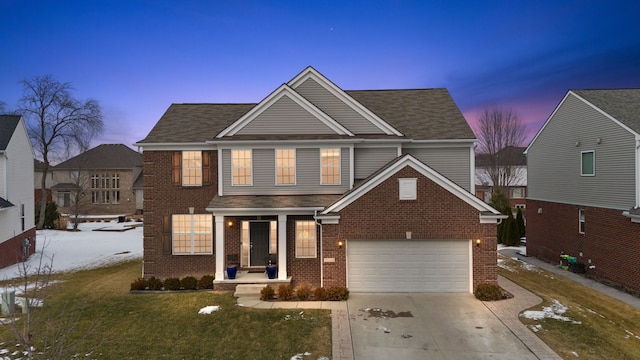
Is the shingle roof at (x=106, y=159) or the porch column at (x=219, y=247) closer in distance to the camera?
the porch column at (x=219, y=247)

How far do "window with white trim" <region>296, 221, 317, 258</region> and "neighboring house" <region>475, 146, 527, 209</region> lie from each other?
32.2 metres

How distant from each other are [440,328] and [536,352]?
8.19 ft

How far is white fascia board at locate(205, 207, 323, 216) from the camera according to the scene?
14.2 meters

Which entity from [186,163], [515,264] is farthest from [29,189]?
[515,264]

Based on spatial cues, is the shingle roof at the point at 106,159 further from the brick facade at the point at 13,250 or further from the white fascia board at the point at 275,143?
the white fascia board at the point at 275,143

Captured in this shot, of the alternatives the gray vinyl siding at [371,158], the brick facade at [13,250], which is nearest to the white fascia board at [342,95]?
the gray vinyl siding at [371,158]

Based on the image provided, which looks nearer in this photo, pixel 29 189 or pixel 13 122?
pixel 13 122

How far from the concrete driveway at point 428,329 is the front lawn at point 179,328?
1.24 metres

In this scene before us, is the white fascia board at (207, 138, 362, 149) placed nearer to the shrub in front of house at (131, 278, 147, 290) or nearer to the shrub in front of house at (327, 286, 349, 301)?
the shrub in front of house at (327, 286, 349, 301)

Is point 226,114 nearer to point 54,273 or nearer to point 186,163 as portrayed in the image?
point 186,163

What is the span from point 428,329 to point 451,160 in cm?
902

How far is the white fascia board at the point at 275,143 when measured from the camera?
15305mm

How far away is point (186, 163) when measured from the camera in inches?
634

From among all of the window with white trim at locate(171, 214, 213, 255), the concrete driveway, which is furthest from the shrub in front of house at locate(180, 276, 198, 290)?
the concrete driveway
